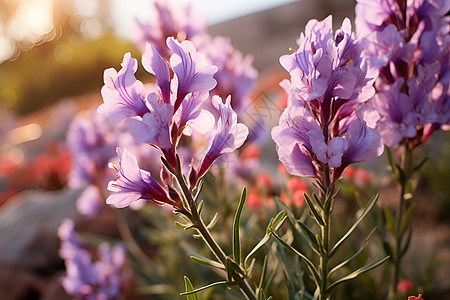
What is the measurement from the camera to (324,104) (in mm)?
821

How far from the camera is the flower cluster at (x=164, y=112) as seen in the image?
75 cm

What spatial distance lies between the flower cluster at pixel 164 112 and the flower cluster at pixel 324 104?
11cm

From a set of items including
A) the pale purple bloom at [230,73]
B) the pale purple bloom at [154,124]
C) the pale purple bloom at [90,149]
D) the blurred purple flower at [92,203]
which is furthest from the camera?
the blurred purple flower at [92,203]

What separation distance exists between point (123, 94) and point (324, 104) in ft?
1.24

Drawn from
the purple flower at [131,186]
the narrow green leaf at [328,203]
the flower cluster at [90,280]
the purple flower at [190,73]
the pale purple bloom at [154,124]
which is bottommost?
the flower cluster at [90,280]

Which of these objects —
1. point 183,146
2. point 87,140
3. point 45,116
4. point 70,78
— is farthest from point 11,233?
point 70,78

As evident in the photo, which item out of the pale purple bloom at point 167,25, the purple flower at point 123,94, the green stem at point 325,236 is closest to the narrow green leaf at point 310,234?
the green stem at point 325,236

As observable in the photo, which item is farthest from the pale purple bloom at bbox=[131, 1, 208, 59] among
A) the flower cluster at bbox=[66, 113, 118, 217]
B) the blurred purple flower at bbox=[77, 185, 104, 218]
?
the blurred purple flower at bbox=[77, 185, 104, 218]

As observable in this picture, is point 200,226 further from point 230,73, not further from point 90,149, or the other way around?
point 90,149

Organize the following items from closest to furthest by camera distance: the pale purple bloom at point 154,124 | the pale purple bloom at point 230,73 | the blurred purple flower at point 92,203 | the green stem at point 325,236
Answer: the pale purple bloom at point 154,124 → the green stem at point 325,236 → the pale purple bloom at point 230,73 → the blurred purple flower at point 92,203

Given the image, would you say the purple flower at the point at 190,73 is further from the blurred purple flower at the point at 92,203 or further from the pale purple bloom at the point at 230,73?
the blurred purple flower at the point at 92,203

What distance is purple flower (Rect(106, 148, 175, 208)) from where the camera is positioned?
0.79m

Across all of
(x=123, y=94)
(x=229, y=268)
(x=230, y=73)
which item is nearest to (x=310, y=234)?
(x=229, y=268)

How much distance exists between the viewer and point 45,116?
11289 millimetres
